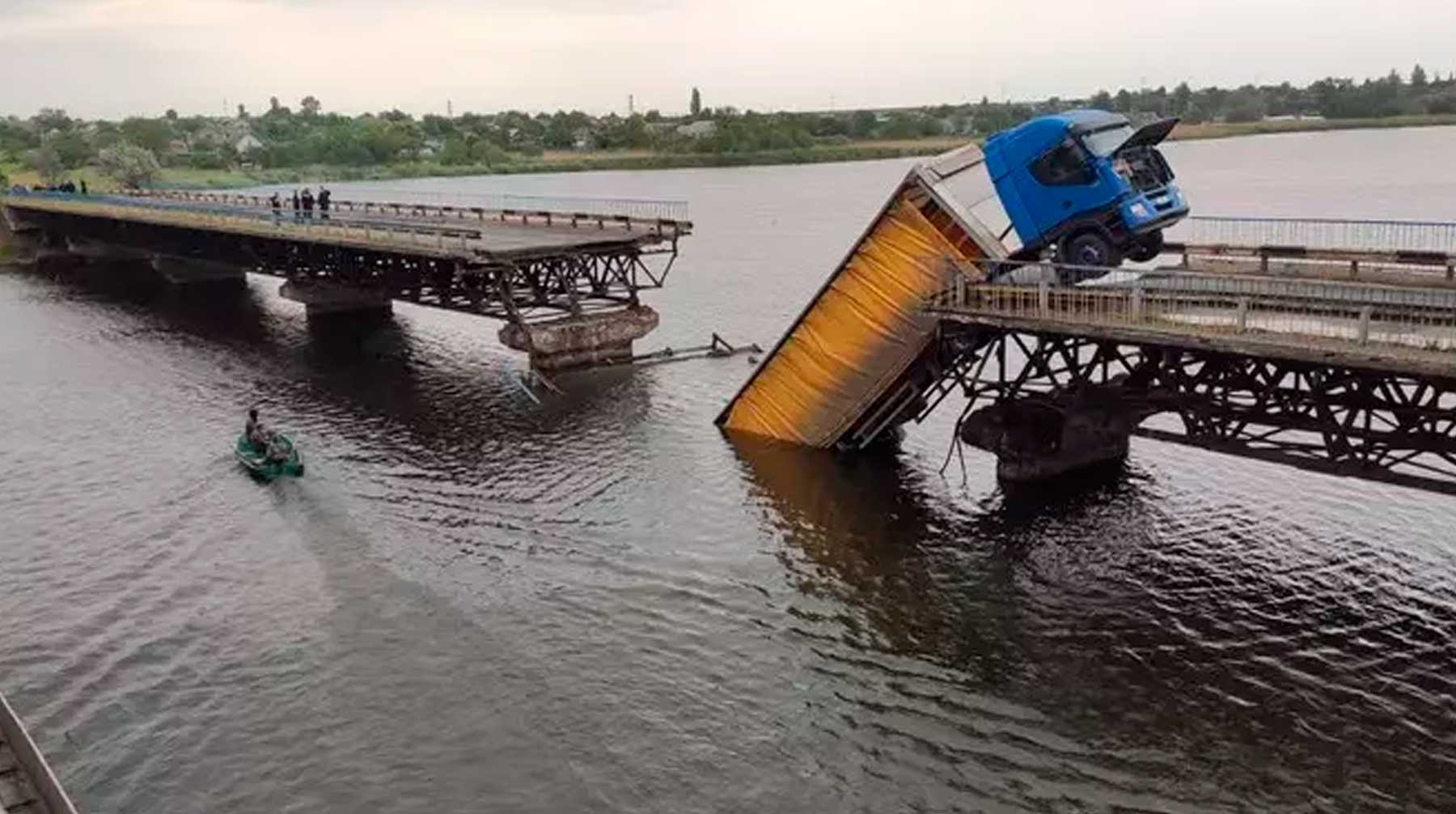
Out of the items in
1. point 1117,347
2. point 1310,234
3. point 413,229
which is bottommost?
point 1117,347

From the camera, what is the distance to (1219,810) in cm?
1892

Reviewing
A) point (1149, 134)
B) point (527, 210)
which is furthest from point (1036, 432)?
point (527, 210)

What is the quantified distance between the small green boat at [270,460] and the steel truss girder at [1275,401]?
2088 cm

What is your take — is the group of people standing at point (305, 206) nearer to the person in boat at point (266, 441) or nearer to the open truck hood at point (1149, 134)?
the person in boat at point (266, 441)

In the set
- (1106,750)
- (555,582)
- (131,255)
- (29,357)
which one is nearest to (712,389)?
(555,582)

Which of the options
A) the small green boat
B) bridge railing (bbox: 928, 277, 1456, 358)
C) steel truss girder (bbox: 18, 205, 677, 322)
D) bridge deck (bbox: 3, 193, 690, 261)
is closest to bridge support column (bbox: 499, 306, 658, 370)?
steel truss girder (bbox: 18, 205, 677, 322)

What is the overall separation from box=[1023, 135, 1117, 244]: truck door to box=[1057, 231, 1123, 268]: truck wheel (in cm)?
50

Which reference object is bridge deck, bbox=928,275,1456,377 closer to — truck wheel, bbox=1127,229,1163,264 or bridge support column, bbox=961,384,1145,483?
truck wheel, bbox=1127,229,1163,264

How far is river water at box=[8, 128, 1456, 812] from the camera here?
2058 cm

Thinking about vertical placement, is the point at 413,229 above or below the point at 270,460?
above

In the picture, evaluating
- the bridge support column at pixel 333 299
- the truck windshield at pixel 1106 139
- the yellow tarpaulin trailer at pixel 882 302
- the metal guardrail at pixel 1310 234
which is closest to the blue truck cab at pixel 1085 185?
the truck windshield at pixel 1106 139

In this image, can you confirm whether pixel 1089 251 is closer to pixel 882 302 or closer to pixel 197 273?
pixel 882 302

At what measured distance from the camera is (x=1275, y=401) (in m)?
27.3

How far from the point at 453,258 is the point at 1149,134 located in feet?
102
